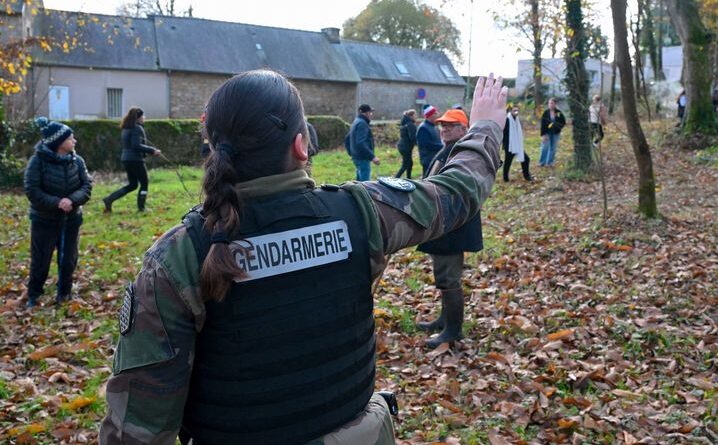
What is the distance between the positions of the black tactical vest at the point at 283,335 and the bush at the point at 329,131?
27.1 m

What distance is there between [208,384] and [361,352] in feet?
1.57

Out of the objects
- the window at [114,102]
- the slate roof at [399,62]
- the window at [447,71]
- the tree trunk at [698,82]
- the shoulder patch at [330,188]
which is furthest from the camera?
the window at [447,71]

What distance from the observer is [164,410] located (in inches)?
72.0

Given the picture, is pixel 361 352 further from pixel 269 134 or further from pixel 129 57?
pixel 129 57

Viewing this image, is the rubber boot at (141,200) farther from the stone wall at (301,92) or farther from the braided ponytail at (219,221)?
the stone wall at (301,92)

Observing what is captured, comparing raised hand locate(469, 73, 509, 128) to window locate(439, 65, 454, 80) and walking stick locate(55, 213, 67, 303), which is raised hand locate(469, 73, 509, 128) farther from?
window locate(439, 65, 454, 80)

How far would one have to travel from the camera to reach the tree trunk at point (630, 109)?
8586 mm

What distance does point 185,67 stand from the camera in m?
39.2

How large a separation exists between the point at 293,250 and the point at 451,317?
432cm

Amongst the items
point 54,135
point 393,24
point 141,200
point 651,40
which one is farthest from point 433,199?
point 393,24

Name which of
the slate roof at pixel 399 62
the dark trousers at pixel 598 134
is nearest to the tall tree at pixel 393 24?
the slate roof at pixel 399 62

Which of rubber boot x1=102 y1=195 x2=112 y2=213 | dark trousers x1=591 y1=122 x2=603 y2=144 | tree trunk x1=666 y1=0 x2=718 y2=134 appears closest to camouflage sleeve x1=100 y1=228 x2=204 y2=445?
dark trousers x1=591 y1=122 x2=603 y2=144

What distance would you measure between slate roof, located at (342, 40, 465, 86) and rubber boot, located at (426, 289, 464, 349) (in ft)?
141

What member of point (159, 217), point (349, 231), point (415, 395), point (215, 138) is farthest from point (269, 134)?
point (159, 217)
